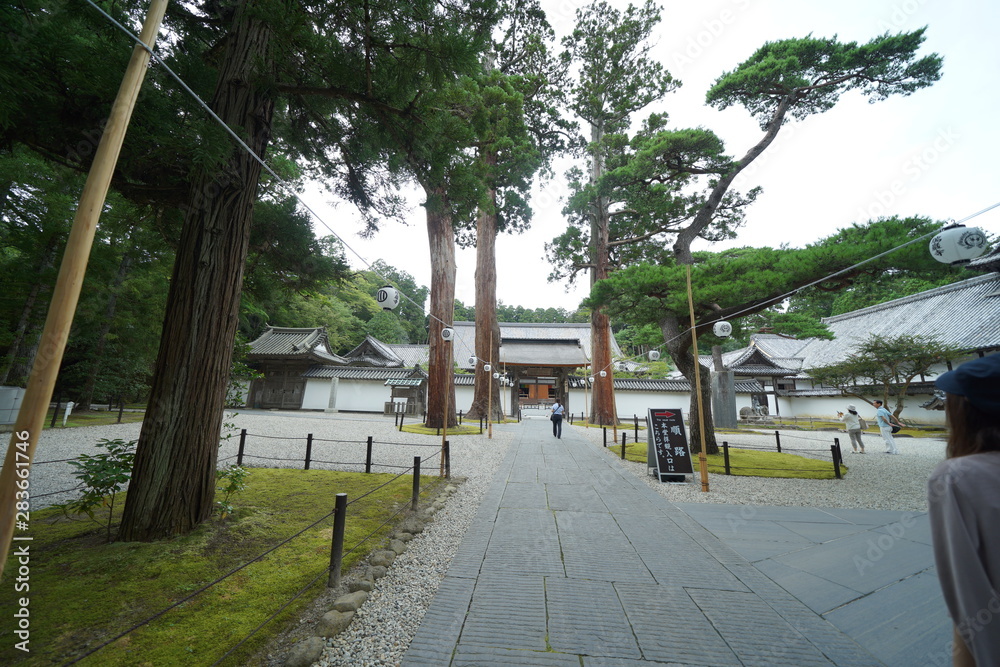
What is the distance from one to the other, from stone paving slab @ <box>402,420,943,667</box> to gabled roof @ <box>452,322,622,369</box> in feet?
59.8

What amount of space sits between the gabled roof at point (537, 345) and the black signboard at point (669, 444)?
15334mm

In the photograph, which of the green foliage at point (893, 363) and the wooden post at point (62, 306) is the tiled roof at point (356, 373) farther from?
the green foliage at point (893, 363)

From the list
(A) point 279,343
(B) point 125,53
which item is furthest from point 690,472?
(A) point 279,343

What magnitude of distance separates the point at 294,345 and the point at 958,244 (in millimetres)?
25364

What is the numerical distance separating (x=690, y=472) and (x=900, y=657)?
4989mm

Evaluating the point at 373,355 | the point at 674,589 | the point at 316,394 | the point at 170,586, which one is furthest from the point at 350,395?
the point at 674,589

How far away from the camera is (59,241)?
8.77 meters

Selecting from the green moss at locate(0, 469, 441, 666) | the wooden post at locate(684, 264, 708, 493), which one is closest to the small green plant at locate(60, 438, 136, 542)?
the green moss at locate(0, 469, 441, 666)

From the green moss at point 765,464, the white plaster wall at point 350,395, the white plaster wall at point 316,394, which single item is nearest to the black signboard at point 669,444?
the green moss at point 765,464

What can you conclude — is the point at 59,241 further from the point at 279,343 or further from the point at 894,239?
the point at 894,239

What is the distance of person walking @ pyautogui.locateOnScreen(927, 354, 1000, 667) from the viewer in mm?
1002

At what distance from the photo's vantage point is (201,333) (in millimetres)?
3410

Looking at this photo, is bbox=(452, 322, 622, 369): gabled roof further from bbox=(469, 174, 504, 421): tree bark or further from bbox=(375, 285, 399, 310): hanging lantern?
bbox=(375, 285, 399, 310): hanging lantern

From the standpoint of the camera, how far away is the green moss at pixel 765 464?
26.1 ft
